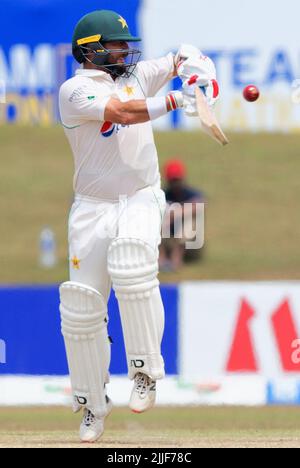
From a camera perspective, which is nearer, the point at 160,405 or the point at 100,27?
the point at 100,27

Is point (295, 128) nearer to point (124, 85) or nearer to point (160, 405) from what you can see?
point (160, 405)

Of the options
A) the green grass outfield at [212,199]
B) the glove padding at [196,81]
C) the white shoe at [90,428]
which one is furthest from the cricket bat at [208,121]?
the green grass outfield at [212,199]

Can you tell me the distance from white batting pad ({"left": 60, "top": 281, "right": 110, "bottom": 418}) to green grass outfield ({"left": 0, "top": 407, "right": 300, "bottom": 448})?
24cm

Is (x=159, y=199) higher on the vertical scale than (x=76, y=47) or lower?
lower

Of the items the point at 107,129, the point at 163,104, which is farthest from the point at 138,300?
the point at 163,104

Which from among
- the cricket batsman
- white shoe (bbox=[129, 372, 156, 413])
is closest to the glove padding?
the cricket batsman

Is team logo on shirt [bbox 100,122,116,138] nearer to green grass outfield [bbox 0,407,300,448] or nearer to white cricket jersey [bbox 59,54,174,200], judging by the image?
white cricket jersey [bbox 59,54,174,200]

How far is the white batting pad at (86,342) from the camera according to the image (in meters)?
6.09

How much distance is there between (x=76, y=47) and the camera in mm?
6145

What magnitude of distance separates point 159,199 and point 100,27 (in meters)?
0.94

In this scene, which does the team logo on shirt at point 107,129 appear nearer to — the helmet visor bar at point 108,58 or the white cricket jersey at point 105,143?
the white cricket jersey at point 105,143
